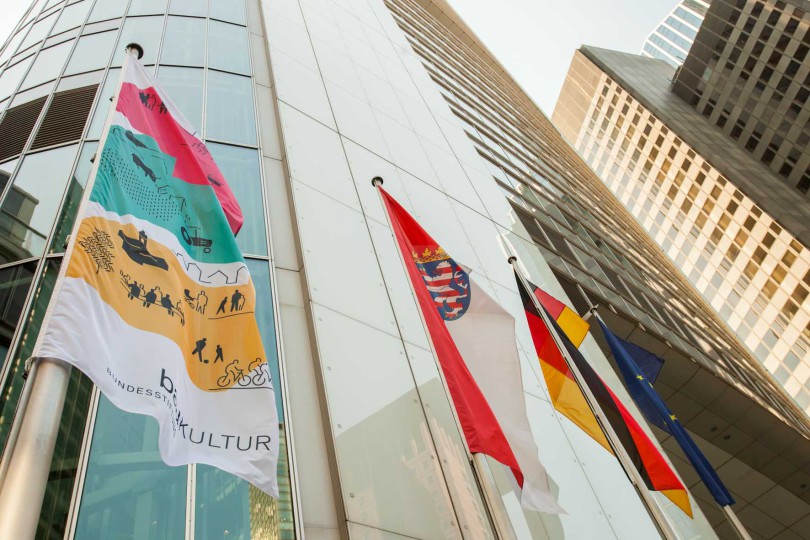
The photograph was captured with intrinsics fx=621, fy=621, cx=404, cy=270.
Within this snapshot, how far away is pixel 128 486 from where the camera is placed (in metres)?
5.12

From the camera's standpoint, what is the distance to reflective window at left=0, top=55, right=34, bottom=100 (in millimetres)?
12922

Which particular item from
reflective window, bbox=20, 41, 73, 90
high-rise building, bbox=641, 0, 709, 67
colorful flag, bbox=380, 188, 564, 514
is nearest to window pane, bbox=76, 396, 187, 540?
colorful flag, bbox=380, 188, 564, 514

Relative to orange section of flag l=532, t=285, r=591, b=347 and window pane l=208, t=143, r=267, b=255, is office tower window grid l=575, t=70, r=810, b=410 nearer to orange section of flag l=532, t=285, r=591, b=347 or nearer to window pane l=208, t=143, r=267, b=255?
orange section of flag l=532, t=285, r=591, b=347

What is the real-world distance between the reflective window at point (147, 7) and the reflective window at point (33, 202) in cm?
630

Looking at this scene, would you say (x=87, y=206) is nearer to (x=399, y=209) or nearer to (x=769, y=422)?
(x=399, y=209)

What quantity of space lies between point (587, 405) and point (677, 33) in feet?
310

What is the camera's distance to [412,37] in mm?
34156

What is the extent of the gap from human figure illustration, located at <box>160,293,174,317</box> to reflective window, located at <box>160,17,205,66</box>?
9.27m

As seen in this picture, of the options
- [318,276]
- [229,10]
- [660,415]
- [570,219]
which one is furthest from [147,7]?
[570,219]

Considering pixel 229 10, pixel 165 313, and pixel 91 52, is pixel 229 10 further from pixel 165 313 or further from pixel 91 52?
pixel 165 313

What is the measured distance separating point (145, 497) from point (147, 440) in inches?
24.2

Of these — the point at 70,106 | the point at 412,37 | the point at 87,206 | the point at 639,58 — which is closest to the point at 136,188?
the point at 87,206

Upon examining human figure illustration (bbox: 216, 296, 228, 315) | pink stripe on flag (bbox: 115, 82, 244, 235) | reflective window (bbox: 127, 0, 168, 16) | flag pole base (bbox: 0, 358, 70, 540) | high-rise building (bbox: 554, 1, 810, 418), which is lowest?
flag pole base (bbox: 0, 358, 70, 540)

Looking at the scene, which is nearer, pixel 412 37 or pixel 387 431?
pixel 387 431
